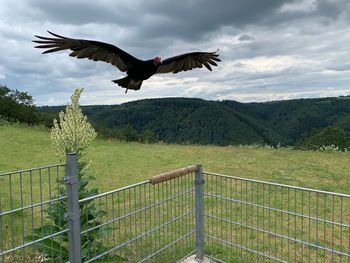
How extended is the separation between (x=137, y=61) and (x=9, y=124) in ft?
61.2

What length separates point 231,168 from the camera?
1055 cm

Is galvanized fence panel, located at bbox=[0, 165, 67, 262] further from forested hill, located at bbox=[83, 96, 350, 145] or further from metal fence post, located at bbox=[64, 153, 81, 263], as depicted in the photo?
forested hill, located at bbox=[83, 96, 350, 145]

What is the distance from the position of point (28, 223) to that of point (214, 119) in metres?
70.8

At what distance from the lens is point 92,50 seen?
8.27 ft

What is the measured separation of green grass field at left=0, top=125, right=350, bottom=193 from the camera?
9.15 m

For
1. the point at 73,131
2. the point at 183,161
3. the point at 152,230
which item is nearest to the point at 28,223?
the point at 73,131

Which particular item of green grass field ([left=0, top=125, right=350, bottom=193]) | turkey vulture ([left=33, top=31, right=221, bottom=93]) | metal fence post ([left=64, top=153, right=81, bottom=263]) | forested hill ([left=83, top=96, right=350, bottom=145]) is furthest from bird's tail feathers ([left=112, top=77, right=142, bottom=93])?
forested hill ([left=83, top=96, right=350, bottom=145])

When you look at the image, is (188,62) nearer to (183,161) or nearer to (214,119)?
(183,161)

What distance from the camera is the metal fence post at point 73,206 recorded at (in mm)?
2285

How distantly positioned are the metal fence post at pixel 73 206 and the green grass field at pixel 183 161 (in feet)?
16.8

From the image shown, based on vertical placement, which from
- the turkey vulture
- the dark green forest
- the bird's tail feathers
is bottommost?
the dark green forest

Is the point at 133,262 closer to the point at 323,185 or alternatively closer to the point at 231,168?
the point at 323,185

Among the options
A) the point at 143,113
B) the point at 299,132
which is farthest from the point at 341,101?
the point at 143,113

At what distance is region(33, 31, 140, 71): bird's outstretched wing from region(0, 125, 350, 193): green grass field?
16.9 feet
